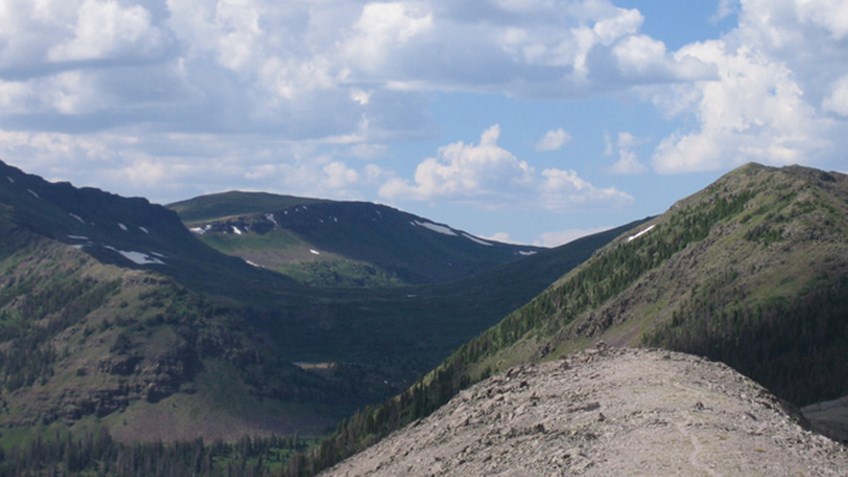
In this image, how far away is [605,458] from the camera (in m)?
84.9

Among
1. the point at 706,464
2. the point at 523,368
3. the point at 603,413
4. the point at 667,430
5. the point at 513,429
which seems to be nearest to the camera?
the point at 706,464

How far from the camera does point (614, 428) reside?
93.7 meters

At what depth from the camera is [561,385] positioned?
11838 cm

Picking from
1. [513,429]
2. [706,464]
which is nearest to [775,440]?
[706,464]

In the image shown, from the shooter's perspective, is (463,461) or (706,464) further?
(463,461)

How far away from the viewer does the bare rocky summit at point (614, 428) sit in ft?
268

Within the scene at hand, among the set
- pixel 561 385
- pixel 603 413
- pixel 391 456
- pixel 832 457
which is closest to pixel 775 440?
pixel 832 457

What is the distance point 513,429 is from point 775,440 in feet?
85.0

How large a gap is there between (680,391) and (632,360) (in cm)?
2045

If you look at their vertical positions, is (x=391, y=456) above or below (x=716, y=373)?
below

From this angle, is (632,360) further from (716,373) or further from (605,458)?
(605,458)

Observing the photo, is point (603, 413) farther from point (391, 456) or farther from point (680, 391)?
point (391, 456)

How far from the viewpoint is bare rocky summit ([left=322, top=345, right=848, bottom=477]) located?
268 ft

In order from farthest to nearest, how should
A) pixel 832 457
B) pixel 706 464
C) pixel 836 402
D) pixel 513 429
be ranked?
pixel 836 402 < pixel 513 429 < pixel 832 457 < pixel 706 464
